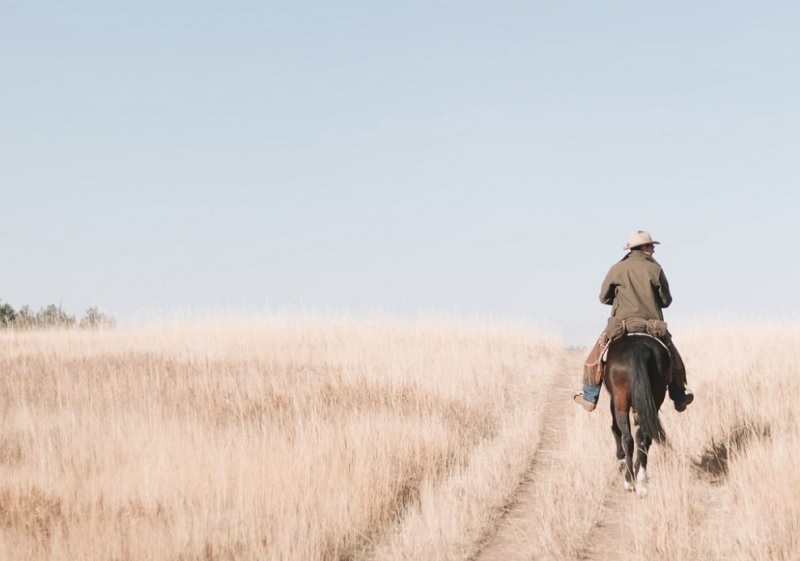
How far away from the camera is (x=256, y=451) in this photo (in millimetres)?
9312

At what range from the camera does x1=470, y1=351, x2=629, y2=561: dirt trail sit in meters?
7.00

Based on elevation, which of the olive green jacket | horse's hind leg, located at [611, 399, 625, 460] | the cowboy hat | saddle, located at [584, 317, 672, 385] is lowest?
horse's hind leg, located at [611, 399, 625, 460]

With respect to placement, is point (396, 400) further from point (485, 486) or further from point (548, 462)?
point (485, 486)

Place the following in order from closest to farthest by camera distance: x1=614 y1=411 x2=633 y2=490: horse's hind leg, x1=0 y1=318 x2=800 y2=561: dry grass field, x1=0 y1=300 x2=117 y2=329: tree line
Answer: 1. x1=0 y1=318 x2=800 y2=561: dry grass field
2. x1=614 y1=411 x2=633 y2=490: horse's hind leg
3. x1=0 y1=300 x2=117 y2=329: tree line

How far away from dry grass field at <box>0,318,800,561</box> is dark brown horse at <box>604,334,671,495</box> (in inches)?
15.4

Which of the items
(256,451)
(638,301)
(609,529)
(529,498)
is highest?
(638,301)

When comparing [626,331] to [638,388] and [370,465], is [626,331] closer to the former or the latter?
[638,388]

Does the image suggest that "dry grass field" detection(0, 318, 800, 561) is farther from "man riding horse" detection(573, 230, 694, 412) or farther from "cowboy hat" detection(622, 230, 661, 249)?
"cowboy hat" detection(622, 230, 661, 249)

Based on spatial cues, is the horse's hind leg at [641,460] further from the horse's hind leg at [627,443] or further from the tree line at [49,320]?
the tree line at [49,320]

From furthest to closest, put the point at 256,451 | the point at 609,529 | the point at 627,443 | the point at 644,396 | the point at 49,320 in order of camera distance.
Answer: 1. the point at 49,320
2. the point at 256,451
3. the point at 627,443
4. the point at 644,396
5. the point at 609,529

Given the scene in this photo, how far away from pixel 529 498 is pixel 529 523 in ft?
2.96

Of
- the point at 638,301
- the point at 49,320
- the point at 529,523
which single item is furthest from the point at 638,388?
the point at 49,320

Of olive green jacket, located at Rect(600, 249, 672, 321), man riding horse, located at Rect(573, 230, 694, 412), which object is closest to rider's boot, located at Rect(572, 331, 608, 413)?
man riding horse, located at Rect(573, 230, 694, 412)

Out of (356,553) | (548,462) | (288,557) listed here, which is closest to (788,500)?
(548,462)
